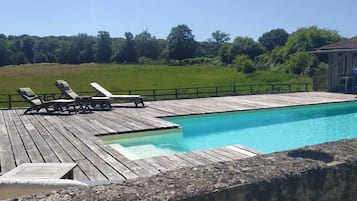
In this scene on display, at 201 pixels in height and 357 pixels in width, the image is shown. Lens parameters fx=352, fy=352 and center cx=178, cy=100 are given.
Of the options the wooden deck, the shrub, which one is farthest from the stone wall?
the shrub

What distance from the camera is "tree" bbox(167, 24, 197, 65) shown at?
67000 millimetres

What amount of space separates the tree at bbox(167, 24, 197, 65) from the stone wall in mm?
64851

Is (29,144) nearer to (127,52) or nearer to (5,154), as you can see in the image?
(5,154)

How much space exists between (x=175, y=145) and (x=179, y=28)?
209 feet

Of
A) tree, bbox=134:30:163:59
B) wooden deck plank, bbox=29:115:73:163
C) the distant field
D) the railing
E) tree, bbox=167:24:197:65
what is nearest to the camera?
wooden deck plank, bbox=29:115:73:163

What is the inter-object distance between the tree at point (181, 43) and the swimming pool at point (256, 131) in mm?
53283

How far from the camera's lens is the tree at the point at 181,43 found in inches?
2638

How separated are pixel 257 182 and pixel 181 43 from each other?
220 feet

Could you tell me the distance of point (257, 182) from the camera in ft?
4.75

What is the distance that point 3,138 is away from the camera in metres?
8.02

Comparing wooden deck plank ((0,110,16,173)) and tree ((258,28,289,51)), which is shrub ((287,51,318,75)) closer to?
wooden deck plank ((0,110,16,173))

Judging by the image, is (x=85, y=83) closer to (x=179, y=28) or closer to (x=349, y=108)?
(x=349, y=108)

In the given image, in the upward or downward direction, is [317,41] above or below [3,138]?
above

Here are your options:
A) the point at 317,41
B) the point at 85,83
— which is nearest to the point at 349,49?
the point at 85,83
